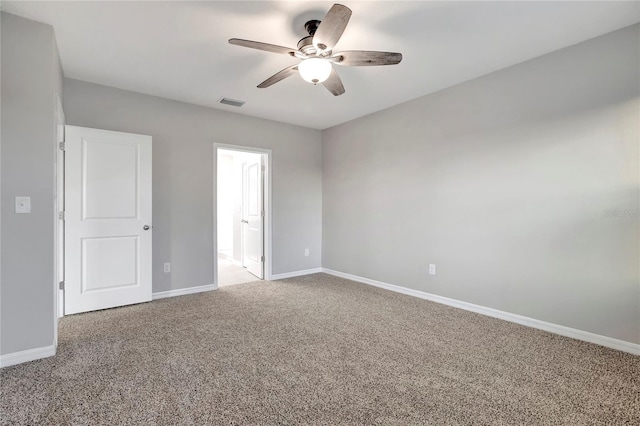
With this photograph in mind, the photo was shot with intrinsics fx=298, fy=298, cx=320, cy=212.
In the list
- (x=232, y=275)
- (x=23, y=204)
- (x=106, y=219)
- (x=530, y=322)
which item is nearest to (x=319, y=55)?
(x=23, y=204)

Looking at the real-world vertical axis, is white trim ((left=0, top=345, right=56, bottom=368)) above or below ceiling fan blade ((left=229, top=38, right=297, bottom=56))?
below

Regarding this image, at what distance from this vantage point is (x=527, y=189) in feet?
9.27

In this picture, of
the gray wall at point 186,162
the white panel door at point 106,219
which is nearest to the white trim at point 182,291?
the gray wall at point 186,162

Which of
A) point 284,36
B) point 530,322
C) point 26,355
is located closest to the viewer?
point 26,355

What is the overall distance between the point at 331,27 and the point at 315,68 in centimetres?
38

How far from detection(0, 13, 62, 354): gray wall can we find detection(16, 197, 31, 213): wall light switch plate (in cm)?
2

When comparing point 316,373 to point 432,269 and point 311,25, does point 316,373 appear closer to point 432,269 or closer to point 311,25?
point 432,269

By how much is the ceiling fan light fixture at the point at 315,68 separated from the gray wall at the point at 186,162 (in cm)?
230

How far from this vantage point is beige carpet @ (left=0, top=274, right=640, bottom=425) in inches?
62.7

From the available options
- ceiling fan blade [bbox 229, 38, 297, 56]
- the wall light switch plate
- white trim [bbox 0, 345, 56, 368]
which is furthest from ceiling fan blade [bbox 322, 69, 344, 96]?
white trim [bbox 0, 345, 56, 368]

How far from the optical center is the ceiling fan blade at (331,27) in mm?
1710

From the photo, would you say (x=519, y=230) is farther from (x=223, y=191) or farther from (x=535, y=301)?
(x=223, y=191)

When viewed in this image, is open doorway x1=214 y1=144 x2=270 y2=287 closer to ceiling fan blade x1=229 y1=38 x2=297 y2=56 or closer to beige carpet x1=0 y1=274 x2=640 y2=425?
beige carpet x1=0 y1=274 x2=640 y2=425

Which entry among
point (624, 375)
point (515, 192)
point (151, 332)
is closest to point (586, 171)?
point (515, 192)
